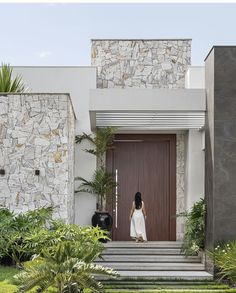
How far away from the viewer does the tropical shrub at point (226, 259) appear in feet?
40.5

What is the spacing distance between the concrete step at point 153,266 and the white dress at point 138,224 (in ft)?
9.00

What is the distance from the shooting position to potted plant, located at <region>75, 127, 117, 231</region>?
17.0 metres

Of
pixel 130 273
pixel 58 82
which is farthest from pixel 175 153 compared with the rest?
pixel 130 273

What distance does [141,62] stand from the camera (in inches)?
780

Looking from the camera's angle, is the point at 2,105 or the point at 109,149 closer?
the point at 2,105

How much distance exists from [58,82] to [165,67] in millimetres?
4014

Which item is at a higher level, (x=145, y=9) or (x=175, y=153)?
(x=145, y=9)

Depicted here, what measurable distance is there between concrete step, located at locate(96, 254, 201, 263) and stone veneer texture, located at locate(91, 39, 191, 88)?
6.23 meters

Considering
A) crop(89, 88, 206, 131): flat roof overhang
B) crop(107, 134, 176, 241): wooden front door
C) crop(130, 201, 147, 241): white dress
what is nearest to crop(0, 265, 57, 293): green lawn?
crop(89, 88, 206, 131): flat roof overhang

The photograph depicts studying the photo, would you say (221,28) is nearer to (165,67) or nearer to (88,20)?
(88,20)

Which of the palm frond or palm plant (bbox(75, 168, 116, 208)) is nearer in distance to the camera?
palm plant (bbox(75, 168, 116, 208))

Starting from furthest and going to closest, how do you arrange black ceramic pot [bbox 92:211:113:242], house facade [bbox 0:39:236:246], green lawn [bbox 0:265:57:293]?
black ceramic pot [bbox 92:211:113:242]
house facade [bbox 0:39:236:246]
green lawn [bbox 0:265:57:293]

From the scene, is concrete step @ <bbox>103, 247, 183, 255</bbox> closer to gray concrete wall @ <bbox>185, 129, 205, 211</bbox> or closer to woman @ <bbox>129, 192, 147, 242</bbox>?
woman @ <bbox>129, 192, 147, 242</bbox>

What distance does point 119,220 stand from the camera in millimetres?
18688
